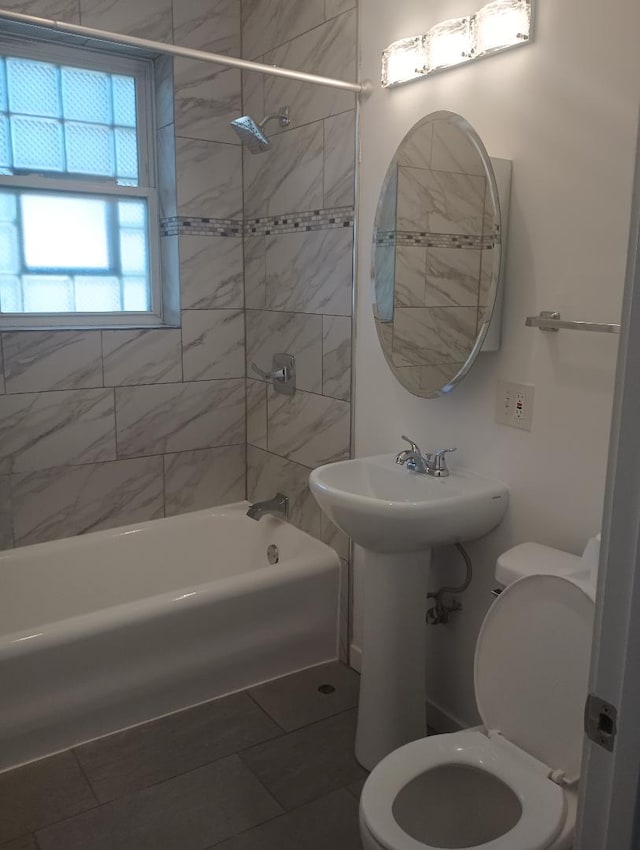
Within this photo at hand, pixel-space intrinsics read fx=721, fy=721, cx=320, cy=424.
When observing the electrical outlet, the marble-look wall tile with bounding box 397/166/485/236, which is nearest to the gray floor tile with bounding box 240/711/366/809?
the electrical outlet

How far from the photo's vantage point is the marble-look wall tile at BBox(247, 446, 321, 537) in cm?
296

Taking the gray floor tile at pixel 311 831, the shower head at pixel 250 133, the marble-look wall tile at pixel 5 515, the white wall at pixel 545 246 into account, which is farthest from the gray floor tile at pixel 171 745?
the shower head at pixel 250 133

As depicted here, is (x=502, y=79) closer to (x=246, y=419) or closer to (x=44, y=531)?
(x=246, y=419)

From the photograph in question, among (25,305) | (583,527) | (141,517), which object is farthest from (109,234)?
(583,527)

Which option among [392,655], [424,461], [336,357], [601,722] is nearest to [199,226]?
[336,357]

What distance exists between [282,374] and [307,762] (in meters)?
1.47

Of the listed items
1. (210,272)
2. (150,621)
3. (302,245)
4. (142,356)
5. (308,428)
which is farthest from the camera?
(210,272)

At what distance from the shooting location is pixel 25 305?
295 centimetres

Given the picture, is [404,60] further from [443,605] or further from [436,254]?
[443,605]

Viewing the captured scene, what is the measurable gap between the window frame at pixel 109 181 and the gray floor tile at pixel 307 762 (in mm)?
1764

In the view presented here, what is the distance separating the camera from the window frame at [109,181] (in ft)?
9.38

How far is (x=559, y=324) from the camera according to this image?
1806 mm

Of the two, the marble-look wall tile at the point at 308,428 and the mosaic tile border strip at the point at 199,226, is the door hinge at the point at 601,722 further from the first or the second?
the mosaic tile border strip at the point at 199,226

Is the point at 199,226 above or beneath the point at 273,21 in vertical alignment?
beneath
